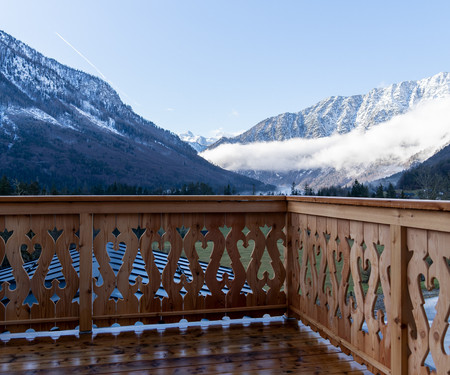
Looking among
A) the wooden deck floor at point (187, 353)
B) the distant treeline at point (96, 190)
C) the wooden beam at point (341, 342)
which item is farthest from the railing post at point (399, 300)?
the distant treeline at point (96, 190)

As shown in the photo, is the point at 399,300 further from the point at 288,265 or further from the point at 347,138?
the point at 347,138

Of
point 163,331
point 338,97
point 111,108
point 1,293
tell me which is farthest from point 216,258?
point 111,108

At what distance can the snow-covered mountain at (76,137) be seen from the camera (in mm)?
53812

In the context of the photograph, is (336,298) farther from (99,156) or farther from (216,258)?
(99,156)

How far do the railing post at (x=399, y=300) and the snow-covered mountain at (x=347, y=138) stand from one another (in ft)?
170

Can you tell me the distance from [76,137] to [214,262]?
71.8 metres

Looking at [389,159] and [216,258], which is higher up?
[389,159]

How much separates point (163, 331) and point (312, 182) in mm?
67311

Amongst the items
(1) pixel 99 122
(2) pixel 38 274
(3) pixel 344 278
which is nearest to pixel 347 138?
(1) pixel 99 122

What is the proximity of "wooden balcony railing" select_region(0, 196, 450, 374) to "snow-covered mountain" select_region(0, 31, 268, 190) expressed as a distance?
141 feet

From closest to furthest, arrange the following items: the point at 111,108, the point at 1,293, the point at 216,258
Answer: the point at 1,293
the point at 216,258
the point at 111,108

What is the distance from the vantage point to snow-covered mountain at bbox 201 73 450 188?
189ft

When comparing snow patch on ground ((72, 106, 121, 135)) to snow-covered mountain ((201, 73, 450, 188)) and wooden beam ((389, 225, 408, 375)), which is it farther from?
wooden beam ((389, 225, 408, 375))

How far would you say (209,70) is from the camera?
169ft
